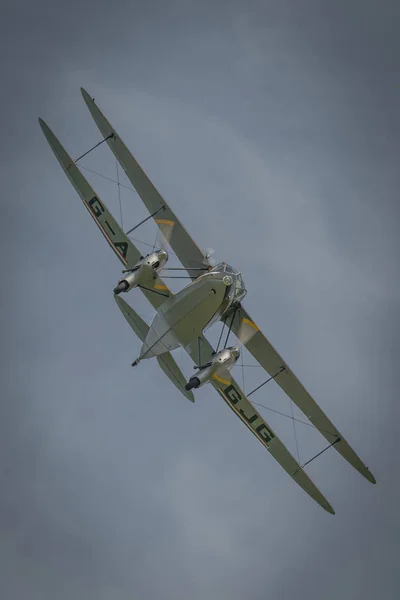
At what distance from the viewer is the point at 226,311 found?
44375 millimetres

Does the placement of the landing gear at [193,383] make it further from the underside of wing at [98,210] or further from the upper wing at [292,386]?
the underside of wing at [98,210]

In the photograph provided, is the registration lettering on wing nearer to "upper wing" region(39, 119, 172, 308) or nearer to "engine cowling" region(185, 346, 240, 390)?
"engine cowling" region(185, 346, 240, 390)

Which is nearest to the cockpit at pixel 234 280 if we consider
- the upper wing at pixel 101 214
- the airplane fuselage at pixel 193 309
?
the airplane fuselage at pixel 193 309

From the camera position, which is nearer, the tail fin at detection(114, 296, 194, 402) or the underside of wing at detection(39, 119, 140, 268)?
the underside of wing at detection(39, 119, 140, 268)

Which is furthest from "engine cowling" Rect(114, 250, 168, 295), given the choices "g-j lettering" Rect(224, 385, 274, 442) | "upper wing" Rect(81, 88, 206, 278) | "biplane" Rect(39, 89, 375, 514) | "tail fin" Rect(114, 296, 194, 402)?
"g-j lettering" Rect(224, 385, 274, 442)

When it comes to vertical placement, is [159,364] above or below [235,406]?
above

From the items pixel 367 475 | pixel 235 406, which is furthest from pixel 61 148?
pixel 367 475

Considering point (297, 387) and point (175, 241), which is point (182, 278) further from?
point (297, 387)

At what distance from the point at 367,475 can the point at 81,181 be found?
2110 centimetres

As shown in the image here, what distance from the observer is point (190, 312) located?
42969 mm

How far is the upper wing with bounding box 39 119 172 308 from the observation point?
44906 mm

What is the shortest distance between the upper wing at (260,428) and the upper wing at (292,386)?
6.28 feet

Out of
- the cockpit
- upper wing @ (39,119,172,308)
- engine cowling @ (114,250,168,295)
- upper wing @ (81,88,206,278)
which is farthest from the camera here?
upper wing @ (39,119,172,308)

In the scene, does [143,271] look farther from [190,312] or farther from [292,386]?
[292,386]
